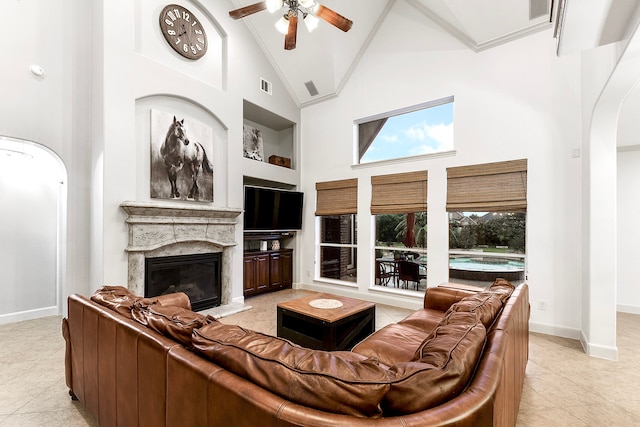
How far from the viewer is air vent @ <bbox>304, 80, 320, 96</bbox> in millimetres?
5952

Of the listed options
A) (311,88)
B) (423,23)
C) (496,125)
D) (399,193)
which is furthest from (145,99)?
(496,125)

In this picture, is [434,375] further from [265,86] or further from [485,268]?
[265,86]

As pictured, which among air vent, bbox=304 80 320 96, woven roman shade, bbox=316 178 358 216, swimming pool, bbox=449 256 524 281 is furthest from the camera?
air vent, bbox=304 80 320 96

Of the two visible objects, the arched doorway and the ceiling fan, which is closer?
the ceiling fan

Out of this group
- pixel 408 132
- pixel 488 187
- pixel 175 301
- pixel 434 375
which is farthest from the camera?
pixel 408 132

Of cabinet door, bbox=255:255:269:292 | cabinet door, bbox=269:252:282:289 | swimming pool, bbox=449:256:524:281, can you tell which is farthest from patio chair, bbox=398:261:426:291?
cabinet door, bbox=255:255:269:292

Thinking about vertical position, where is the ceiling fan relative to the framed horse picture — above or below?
above

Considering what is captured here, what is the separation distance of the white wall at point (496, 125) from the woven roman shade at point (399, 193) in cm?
14

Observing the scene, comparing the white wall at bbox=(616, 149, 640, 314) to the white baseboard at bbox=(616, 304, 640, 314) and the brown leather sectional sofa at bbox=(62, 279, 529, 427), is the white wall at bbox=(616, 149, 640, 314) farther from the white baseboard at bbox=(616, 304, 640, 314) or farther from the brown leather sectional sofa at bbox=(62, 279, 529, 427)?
the brown leather sectional sofa at bbox=(62, 279, 529, 427)

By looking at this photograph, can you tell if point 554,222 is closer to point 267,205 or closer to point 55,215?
point 267,205

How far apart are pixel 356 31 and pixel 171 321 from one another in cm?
552

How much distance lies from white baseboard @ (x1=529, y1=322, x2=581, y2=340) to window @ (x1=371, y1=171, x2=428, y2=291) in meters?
1.54

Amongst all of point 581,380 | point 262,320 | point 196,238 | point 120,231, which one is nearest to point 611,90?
point 581,380

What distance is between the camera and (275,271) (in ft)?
20.0
